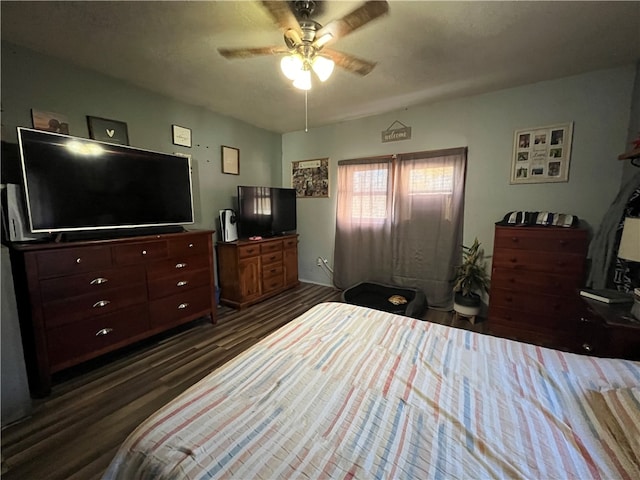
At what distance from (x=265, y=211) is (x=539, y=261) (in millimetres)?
3127

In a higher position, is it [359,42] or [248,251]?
[359,42]

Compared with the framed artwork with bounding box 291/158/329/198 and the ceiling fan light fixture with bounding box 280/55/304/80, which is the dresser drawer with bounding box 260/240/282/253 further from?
the ceiling fan light fixture with bounding box 280/55/304/80

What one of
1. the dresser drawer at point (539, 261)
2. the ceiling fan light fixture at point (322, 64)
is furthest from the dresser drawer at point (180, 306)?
the dresser drawer at point (539, 261)

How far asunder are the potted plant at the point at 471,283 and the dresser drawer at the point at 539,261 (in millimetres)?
356

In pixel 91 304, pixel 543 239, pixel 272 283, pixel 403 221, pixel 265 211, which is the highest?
pixel 265 211

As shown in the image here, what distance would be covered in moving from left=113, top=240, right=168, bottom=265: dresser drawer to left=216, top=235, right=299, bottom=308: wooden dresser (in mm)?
892

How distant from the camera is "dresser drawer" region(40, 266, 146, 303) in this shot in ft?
5.74

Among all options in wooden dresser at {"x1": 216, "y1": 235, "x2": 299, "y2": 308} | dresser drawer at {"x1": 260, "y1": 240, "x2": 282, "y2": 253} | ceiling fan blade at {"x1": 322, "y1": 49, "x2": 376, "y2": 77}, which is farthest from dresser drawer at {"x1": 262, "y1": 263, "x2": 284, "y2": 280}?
ceiling fan blade at {"x1": 322, "y1": 49, "x2": 376, "y2": 77}

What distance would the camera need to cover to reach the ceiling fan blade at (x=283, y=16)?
1166mm

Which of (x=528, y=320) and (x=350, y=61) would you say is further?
(x=528, y=320)

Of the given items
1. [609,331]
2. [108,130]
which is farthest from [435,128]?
[108,130]

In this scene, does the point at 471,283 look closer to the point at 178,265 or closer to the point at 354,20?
the point at 354,20

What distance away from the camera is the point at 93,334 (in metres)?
1.96

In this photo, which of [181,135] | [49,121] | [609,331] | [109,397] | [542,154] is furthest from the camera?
[181,135]
